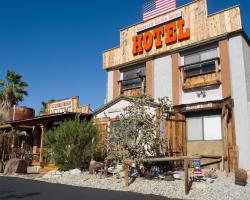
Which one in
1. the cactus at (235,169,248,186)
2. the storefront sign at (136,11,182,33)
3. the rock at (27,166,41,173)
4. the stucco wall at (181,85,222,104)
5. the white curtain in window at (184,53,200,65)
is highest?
the storefront sign at (136,11,182,33)

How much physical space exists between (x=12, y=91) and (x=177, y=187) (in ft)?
99.6

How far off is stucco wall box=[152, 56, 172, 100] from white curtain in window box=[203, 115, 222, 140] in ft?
9.39

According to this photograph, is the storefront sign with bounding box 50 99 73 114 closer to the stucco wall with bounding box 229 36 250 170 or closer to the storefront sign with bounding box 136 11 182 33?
the storefront sign with bounding box 136 11 182 33

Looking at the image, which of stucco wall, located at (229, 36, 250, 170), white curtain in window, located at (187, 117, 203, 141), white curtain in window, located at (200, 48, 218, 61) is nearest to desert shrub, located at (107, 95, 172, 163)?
white curtain in window, located at (187, 117, 203, 141)

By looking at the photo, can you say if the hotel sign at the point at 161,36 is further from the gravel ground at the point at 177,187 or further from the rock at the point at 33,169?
the rock at the point at 33,169

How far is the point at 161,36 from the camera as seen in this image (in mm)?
18625

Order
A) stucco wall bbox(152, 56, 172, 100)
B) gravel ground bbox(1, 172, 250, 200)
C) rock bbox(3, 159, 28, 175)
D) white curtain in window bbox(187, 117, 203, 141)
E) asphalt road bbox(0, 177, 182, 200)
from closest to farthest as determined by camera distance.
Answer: asphalt road bbox(0, 177, 182, 200) → gravel ground bbox(1, 172, 250, 200) → white curtain in window bbox(187, 117, 203, 141) → rock bbox(3, 159, 28, 175) → stucco wall bbox(152, 56, 172, 100)

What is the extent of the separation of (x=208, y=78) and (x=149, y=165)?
19.9ft

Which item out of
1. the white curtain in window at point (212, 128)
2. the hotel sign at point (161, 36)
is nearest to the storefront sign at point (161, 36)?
the hotel sign at point (161, 36)

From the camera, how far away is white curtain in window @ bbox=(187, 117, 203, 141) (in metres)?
16.0

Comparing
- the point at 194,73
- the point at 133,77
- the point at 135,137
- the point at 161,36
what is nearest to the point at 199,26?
the point at 161,36

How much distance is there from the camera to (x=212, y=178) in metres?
11.8

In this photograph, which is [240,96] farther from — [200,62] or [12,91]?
[12,91]

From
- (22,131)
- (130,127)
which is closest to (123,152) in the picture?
(130,127)
